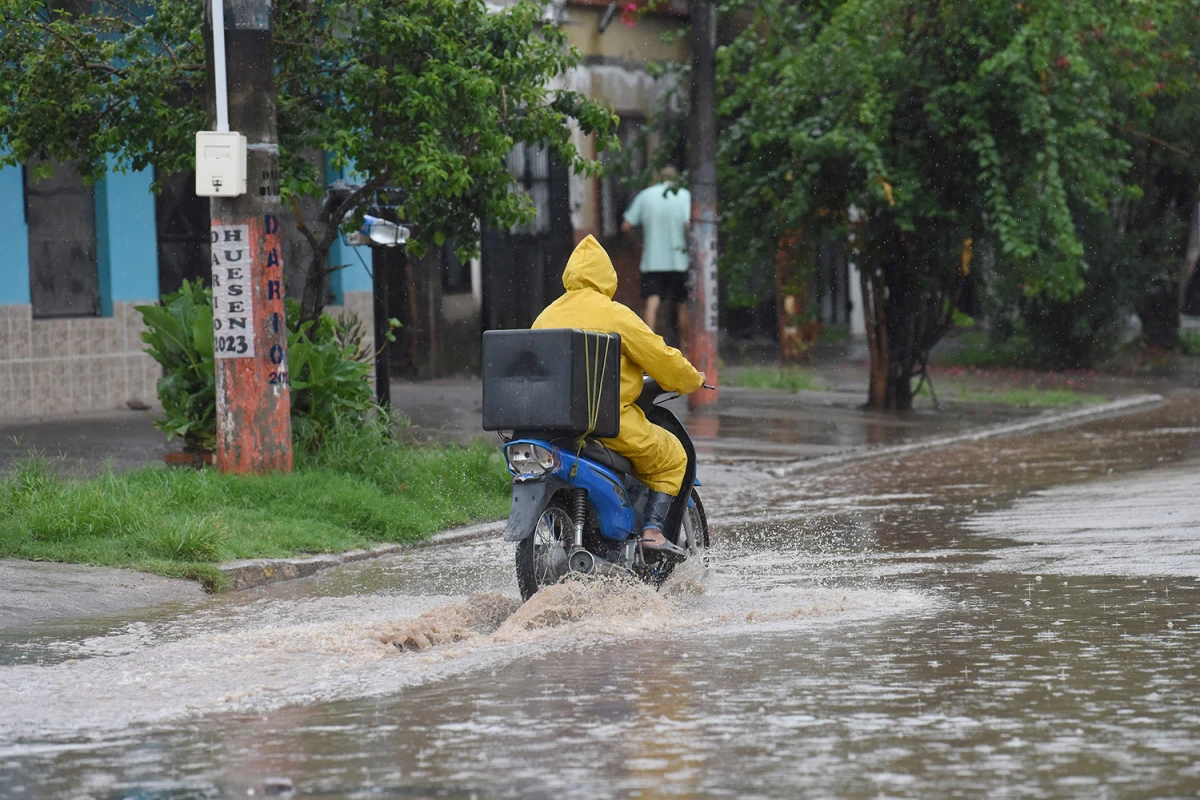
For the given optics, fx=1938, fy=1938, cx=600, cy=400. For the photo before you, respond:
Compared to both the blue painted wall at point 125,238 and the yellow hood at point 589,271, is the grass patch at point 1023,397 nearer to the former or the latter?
the blue painted wall at point 125,238

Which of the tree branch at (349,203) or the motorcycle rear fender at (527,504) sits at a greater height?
the tree branch at (349,203)

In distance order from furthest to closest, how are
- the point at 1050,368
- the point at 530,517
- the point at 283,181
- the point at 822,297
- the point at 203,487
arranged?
the point at 822,297
the point at 1050,368
the point at 283,181
the point at 203,487
the point at 530,517

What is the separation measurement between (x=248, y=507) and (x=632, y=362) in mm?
3383

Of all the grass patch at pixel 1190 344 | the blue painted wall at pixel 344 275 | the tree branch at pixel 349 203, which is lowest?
the grass patch at pixel 1190 344

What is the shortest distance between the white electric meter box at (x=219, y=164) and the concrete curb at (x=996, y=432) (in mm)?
5352

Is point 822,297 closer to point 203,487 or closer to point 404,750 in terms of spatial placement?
point 203,487

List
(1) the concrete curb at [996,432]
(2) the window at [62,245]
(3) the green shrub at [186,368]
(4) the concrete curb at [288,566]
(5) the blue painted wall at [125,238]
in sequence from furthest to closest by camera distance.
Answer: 1. (5) the blue painted wall at [125,238]
2. (2) the window at [62,245]
3. (1) the concrete curb at [996,432]
4. (3) the green shrub at [186,368]
5. (4) the concrete curb at [288,566]

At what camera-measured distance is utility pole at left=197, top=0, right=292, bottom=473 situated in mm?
11672

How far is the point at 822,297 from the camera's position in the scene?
30016 millimetres

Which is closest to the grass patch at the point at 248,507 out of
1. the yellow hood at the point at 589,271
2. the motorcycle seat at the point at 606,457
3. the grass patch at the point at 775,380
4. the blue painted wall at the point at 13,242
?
the motorcycle seat at the point at 606,457

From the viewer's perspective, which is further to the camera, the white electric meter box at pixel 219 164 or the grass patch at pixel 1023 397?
the grass patch at pixel 1023 397

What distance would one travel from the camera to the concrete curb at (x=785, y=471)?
9.99m

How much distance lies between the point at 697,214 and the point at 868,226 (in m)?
1.95

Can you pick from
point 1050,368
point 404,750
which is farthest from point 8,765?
point 1050,368
